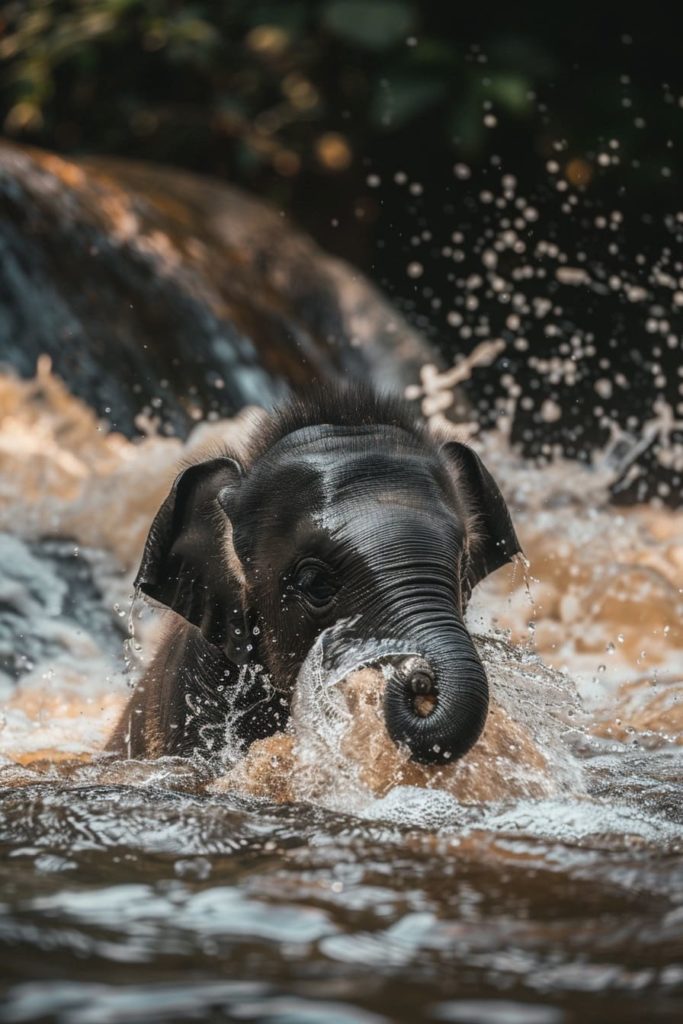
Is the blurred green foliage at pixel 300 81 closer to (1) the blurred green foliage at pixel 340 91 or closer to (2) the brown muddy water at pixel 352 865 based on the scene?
(1) the blurred green foliage at pixel 340 91

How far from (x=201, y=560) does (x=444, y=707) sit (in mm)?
1024

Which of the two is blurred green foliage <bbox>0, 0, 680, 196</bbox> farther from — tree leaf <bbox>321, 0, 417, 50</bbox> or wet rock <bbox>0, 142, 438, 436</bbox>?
wet rock <bbox>0, 142, 438, 436</bbox>

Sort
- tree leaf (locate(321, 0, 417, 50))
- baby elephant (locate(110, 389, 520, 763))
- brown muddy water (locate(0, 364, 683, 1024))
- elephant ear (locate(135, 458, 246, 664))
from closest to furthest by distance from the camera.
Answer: brown muddy water (locate(0, 364, 683, 1024))
baby elephant (locate(110, 389, 520, 763))
elephant ear (locate(135, 458, 246, 664))
tree leaf (locate(321, 0, 417, 50))

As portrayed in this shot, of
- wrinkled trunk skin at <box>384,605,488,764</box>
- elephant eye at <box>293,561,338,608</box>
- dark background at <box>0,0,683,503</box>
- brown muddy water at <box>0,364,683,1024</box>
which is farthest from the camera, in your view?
dark background at <box>0,0,683,503</box>

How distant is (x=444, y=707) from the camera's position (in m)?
3.19

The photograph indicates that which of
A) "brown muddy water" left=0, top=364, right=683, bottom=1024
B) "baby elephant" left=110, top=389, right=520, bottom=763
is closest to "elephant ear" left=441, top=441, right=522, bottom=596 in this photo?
"baby elephant" left=110, top=389, right=520, bottom=763

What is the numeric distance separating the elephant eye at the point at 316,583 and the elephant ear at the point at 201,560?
0.26m

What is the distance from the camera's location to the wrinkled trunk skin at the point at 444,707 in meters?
3.20

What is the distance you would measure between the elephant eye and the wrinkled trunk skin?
41cm

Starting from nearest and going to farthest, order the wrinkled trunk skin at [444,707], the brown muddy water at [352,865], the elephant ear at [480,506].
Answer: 1. the brown muddy water at [352,865]
2. the wrinkled trunk skin at [444,707]
3. the elephant ear at [480,506]

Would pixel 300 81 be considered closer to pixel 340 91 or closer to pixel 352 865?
pixel 340 91

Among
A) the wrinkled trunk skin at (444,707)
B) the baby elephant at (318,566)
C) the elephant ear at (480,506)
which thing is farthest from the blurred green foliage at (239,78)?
the wrinkled trunk skin at (444,707)

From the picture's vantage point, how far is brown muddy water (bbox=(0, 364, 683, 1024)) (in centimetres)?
214

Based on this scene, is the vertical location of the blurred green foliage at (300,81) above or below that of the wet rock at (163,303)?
above
